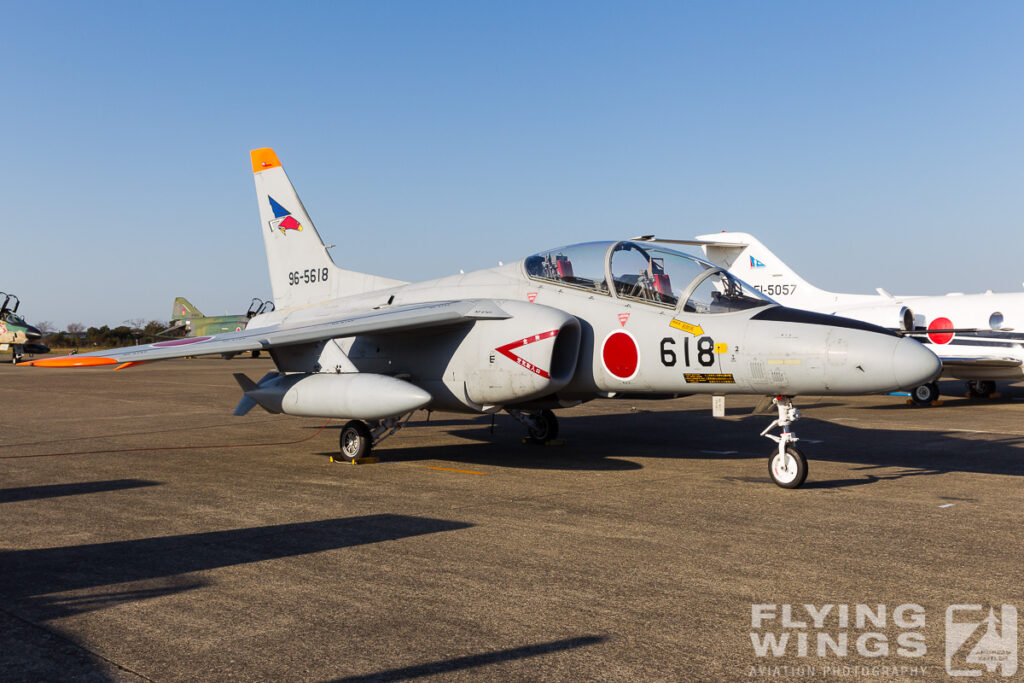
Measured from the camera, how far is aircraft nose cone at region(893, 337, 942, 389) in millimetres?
7355

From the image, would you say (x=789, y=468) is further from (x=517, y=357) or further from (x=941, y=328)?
(x=941, y=328)

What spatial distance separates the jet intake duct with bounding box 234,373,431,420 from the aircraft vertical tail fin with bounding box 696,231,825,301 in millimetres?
16388

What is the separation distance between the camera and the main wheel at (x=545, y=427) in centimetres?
1233

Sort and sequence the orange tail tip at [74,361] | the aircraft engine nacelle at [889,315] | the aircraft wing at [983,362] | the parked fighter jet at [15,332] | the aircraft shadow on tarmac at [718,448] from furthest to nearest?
the parked fighter jet at [15,332] → the aircraft engine nacelle at [889,315] → the aircraft wing at [983,362] → the aircraft shadow on tarmac at [718,448] → the orange tail tip at [74,361]

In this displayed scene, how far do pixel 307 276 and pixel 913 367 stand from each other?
9.60 meters

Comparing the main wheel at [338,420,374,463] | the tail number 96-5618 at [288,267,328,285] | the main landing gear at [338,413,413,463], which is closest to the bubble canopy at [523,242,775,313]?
the main landing gear at [338,413,413,463]

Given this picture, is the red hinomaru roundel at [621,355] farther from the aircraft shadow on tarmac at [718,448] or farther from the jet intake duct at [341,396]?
the jet intake duct at [341,396]

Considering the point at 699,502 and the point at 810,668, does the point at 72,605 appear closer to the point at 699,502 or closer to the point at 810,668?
the point at 810,668

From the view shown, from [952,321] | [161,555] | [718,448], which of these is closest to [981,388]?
[952,321]

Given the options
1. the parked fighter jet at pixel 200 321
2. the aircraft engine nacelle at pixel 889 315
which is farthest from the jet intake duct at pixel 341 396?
the parked fighter jet at pixel 200 321

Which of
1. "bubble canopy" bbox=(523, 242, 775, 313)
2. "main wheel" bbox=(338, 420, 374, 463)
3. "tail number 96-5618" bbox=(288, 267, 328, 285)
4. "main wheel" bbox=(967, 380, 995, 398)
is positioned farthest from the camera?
"main wheel" bbox=(967, 380, 995, 398)

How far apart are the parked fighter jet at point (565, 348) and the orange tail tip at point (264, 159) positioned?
12.0 feet

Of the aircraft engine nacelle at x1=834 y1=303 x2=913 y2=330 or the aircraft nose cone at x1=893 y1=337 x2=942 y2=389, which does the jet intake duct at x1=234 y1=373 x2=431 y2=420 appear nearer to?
the aircraft nose cone at x1=893 y1=337 x2=942 y2=389

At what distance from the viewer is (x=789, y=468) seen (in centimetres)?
829
